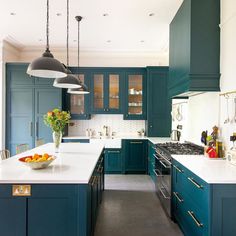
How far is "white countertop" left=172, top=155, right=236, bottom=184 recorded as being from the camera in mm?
1723

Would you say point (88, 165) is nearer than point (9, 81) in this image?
Yes

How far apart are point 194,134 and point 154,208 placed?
140 cm

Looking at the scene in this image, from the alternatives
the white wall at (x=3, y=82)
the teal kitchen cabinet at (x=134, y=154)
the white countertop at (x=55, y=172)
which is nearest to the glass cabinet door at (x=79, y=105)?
the teal kitchen cabinet at (x=134, y=154)

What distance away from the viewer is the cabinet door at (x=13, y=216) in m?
1.67

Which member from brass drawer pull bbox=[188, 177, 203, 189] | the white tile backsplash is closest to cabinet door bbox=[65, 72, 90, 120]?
the white tile backsplash

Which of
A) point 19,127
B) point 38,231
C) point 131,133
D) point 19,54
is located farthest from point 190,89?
point 19,54

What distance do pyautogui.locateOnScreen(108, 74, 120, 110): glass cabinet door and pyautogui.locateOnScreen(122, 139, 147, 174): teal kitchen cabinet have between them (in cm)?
96

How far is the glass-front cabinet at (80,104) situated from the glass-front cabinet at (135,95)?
0.99m

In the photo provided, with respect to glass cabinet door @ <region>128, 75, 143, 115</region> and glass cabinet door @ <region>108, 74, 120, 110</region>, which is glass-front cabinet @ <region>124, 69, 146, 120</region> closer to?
glass cabinet door @ <region>128, 75, 143, 115</region>

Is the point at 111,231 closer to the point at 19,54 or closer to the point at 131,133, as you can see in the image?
the point at 131,133

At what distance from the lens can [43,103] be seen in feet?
16.5

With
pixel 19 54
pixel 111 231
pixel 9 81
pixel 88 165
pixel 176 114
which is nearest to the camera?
pixel 88 165

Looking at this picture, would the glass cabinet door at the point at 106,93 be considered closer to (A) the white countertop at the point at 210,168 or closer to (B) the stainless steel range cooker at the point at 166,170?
(B) the stainless steel range cooker at the point at 166,170

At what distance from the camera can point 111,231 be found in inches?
102
